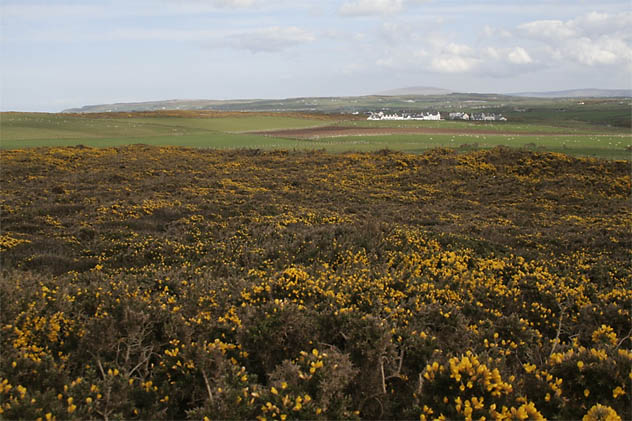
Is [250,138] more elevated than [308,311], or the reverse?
[250,138]

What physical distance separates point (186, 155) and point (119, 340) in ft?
93.9

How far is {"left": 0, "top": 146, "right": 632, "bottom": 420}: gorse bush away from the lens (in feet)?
11.7

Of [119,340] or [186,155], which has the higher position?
[186,155]

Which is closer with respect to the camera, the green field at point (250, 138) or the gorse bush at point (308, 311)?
the gorse bush at point (308, 311)

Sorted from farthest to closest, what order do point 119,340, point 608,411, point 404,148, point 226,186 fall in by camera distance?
point 404,148 < point 226,186 < point 119,340 < point 608,411

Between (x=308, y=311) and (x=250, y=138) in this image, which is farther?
(x=250, y=138)

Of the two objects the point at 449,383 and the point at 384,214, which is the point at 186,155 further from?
the point at 449,383

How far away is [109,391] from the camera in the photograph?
136 inches

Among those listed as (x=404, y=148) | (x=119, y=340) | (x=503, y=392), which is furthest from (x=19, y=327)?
(x=404, y=148)

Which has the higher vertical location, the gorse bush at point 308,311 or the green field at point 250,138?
the green field at point 250,138

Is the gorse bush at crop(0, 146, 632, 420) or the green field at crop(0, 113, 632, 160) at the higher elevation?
the green field at crop(0, 113, 632, 160)

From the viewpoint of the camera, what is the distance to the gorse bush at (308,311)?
3566mm

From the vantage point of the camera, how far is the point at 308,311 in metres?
5.21

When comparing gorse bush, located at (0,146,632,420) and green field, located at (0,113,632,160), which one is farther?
green field, located at (0,113,632,160)
